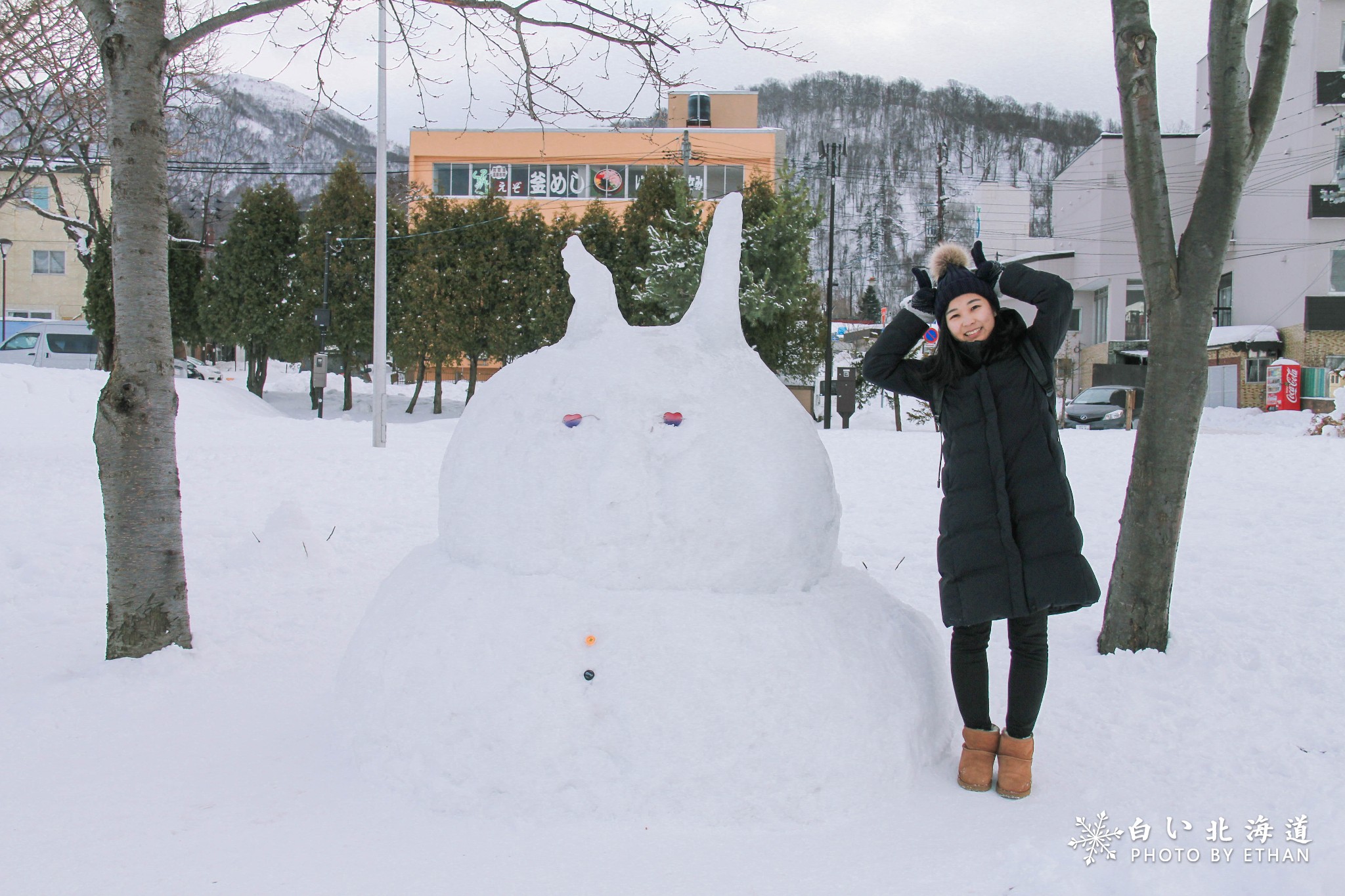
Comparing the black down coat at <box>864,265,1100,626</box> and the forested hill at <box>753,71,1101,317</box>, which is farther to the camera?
the forested hill at <box>753,71,1101,317</box>

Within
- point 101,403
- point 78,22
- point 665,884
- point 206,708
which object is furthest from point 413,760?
point 78,22

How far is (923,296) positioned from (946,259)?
0.62 feet

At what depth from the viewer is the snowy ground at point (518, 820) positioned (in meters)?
2.50

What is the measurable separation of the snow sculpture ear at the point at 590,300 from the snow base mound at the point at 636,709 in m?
0.95

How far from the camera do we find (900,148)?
114 meters

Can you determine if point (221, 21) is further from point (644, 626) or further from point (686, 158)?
point (686, 158)

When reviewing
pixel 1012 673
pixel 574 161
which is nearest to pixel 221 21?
pixel 1012 673

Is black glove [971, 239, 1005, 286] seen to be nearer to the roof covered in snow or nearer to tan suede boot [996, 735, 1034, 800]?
tan suede boot [996, 735, 1034, 800]

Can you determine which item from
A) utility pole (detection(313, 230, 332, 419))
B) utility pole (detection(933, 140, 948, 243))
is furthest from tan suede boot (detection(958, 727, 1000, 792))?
utility pole (detection(933, 140, 948, 243))

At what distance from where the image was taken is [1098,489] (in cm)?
954

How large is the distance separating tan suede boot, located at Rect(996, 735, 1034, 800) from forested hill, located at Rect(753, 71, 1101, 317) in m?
68.0

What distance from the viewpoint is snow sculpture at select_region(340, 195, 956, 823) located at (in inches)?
108

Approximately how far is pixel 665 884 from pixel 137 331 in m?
3.63

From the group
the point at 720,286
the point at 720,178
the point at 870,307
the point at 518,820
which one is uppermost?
the point at 720,178
